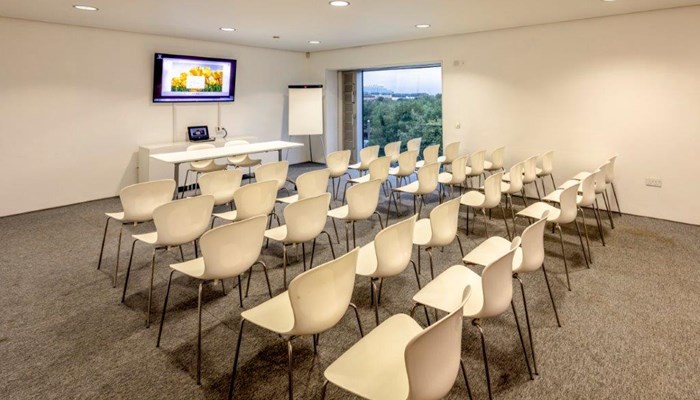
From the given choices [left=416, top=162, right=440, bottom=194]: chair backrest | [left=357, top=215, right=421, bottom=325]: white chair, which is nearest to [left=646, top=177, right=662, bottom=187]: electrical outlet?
[left=416, top=162, right=440, bottom=194]: chair backrest

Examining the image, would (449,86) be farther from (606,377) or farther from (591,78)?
(606,377)

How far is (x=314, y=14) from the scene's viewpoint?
5582mm

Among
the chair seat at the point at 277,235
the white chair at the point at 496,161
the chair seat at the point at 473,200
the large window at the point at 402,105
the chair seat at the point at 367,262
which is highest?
the large window at the point at 402,105

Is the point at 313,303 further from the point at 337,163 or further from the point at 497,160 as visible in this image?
the point at 497,160

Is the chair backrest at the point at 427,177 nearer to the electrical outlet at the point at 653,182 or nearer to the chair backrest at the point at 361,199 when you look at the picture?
the chair backrest at the point at 361,199

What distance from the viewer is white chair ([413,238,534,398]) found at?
2096 millimetres

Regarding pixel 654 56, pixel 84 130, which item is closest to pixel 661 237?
pixel 654 56

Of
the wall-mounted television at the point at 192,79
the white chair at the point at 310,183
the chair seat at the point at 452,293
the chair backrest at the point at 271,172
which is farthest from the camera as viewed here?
the wall-mounted television at the point at 192,79

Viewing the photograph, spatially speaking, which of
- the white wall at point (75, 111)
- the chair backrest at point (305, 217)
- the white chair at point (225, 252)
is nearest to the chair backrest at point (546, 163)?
the chair backrest at point (305, 217)

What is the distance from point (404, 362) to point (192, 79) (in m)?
7.47

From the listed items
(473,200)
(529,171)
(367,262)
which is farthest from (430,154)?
(367,262)

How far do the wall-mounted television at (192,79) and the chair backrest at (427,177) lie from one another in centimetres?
→ 507

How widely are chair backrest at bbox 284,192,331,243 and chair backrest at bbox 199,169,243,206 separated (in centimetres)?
133

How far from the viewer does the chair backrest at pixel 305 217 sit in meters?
3.33
